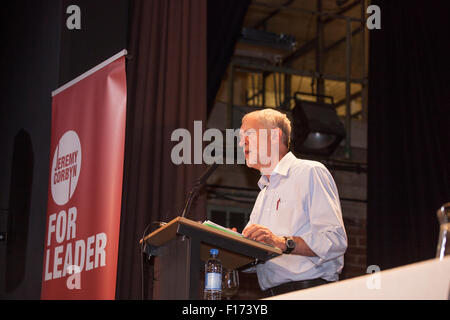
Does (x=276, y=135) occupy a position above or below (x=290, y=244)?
above

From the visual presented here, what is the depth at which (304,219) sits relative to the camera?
2408 millimetres

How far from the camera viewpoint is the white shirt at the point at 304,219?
7.41 ft

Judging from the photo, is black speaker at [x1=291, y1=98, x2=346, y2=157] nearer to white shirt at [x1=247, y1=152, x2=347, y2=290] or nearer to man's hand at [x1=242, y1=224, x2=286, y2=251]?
white shirt at [x1=247, y1=152, x2=347, y2=290]

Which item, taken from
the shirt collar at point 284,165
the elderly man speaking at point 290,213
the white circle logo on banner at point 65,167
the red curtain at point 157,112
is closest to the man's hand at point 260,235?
the elderly man speaking at point 290,213

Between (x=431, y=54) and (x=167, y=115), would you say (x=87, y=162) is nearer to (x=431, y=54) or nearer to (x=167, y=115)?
(x=167, y=115)

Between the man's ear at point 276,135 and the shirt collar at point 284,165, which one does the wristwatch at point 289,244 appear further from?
the man's ear at point 276,135

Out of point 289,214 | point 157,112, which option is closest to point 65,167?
point 157,112

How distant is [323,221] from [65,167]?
4.54ft

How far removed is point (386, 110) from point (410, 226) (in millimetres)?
894

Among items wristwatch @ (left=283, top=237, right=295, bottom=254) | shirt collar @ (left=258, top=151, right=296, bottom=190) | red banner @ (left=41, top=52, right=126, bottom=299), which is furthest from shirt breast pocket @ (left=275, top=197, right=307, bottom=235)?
red banner @ (left=41, top=52, right=126, bottom=299)

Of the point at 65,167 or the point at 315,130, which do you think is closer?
the point at 65,167

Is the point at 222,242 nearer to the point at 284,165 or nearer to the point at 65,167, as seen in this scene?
the point at 284,165

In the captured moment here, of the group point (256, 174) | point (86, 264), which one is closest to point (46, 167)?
point (86, 264)

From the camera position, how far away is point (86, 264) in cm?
278
